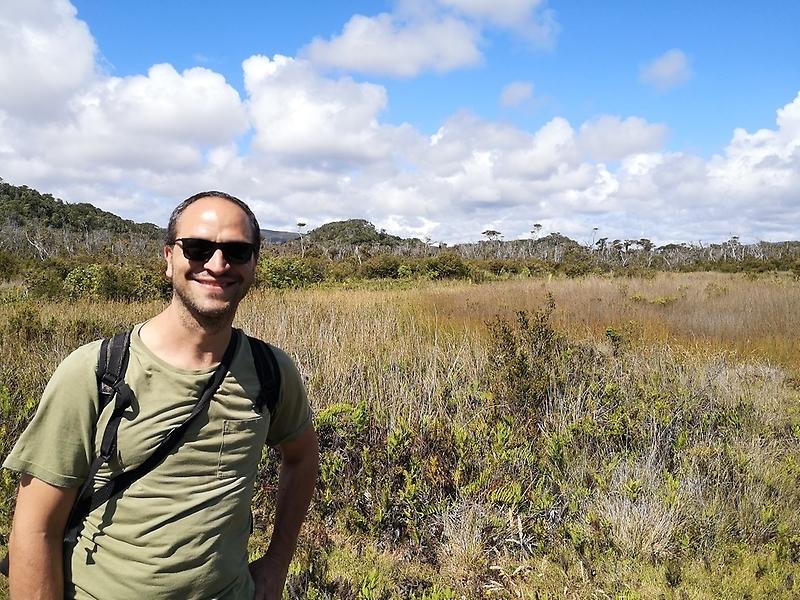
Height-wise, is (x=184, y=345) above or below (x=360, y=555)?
above

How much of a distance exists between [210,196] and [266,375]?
0.50m

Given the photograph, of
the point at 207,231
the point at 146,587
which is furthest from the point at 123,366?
the point at 146,587

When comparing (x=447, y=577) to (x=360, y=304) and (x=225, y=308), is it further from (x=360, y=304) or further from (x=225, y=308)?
(x=360, y=304)

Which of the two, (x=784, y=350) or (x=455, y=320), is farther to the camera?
(x=455, y=320)

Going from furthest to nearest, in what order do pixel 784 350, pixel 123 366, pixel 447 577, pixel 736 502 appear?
pixel 784 350
pixel 736 502
pixel 447 577
pixel 123 366

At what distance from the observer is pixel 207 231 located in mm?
1262

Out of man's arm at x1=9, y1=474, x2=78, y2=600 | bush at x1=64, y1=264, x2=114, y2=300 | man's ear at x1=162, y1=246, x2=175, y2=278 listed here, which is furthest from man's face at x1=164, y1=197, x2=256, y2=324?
bush at x1=64, y1=264, x2=114, y2=300

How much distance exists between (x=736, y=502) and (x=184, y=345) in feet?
11.8

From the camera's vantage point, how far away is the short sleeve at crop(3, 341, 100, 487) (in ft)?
3.41

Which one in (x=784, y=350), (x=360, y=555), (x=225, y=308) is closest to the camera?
(x=225, y=308)

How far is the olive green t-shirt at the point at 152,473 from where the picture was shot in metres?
1.06

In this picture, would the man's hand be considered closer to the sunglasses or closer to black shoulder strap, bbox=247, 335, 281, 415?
black shoulder strap, bbox=247, 335, 281, 415

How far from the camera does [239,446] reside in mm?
1284

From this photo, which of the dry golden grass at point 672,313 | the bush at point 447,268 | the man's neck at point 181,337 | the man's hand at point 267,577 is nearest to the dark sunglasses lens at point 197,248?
the man's neck at point 181,337
